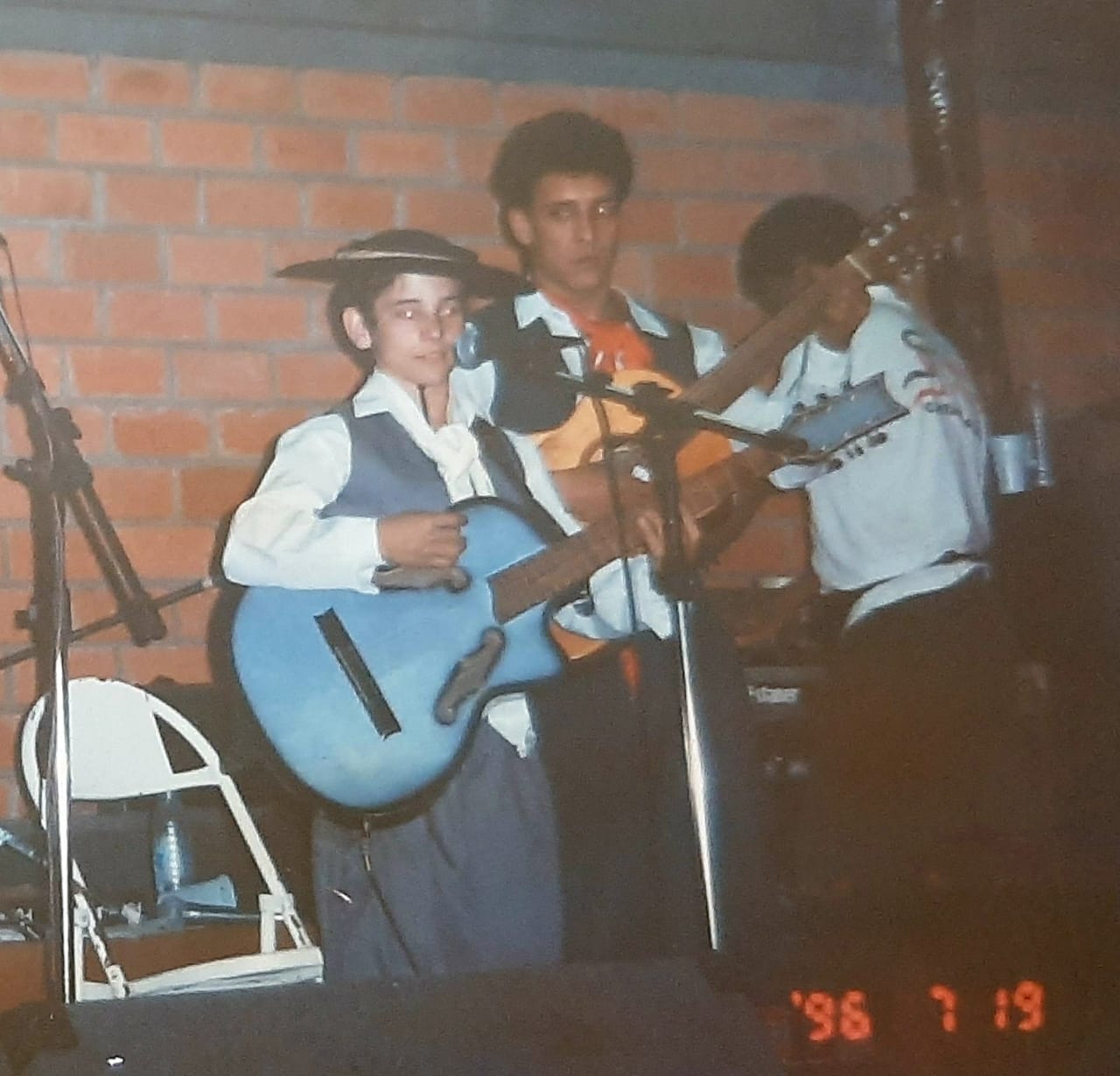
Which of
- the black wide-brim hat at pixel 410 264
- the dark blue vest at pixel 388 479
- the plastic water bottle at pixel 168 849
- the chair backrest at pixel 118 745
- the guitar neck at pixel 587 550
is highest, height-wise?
the black wide-brim hat at pixel 410 264

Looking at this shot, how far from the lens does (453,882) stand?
180 centimetres

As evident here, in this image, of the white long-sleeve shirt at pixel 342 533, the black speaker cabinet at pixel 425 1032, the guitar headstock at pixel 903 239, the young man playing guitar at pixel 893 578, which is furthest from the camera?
the guitar headstock at pixel 903 239

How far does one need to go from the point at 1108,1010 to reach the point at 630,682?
672 mm

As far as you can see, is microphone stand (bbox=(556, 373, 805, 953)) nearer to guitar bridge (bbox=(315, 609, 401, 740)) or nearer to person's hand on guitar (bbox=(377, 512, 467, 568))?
person's hand on guitar (bbox=(377, 512, 467, 568))

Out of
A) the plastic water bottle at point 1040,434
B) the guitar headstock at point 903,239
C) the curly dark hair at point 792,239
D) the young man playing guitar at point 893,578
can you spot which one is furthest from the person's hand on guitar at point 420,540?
the plastic water bottle at point 1040,434

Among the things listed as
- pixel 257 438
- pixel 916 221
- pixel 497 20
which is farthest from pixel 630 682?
pixel 497 20

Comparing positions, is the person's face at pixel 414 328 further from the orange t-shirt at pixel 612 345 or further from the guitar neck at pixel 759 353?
the guitar neck at pixel 759 353

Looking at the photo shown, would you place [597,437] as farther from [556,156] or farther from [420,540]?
[556,156]

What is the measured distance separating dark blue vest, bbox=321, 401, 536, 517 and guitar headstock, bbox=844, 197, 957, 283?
0.59 metres

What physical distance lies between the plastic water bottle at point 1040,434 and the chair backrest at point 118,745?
1.18 m

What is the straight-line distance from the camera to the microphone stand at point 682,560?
6.09 feet

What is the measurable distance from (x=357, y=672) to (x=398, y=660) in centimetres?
5

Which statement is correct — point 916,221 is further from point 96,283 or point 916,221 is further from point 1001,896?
point 96,283

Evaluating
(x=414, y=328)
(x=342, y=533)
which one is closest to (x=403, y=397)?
(x=414, y=328)
